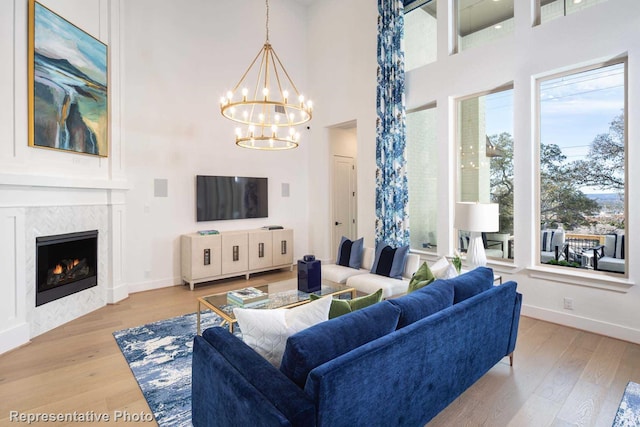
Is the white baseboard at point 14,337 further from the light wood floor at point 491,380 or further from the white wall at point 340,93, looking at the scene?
the white wall at point 340,93

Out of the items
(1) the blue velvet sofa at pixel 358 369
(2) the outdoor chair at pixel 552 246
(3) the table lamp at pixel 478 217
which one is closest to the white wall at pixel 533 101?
(2) the outdoor chair at pixel 552 246

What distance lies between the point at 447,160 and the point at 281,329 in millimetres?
3858

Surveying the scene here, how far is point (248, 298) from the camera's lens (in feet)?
10.4

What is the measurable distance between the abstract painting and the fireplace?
1.04m

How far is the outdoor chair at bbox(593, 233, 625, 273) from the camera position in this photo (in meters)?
3.41

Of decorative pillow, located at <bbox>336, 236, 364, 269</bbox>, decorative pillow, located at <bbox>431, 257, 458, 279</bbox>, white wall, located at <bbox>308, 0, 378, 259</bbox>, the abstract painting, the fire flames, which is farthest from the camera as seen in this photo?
white wall, located at <bbox>308, 0, 378, 259</bbox>

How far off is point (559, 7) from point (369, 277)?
3760 mm

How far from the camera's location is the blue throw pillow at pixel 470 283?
7.55 feet

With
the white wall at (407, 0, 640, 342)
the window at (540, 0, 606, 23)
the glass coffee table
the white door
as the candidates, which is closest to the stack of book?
the glass coffee table

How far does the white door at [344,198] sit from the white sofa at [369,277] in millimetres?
2225

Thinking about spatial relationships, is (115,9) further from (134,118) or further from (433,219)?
(433,219)

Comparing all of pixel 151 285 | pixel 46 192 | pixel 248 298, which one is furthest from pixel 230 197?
pixel 248 298

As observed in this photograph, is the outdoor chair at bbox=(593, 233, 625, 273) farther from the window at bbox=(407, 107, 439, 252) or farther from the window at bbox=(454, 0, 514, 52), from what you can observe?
the window at bbox=(454, 0, 514, 52)

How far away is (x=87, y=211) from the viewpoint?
4098 millimetres
